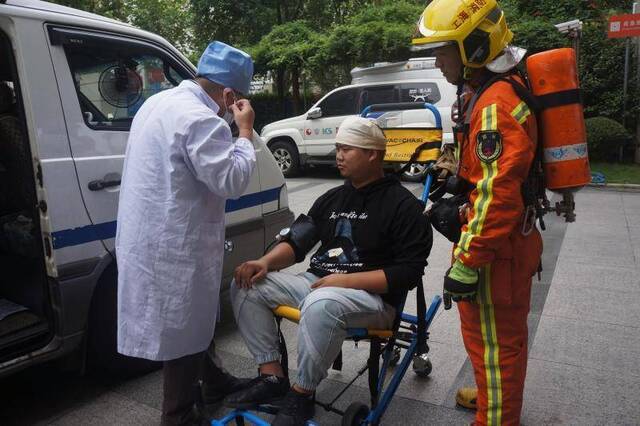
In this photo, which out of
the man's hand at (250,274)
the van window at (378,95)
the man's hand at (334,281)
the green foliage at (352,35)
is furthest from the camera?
the green foliage at (352,35)

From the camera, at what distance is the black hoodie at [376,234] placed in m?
2.52

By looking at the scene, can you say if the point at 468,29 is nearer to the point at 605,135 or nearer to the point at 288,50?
the point at 605,135

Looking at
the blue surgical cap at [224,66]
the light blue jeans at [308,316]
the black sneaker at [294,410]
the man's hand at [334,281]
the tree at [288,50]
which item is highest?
the tree at [288,50]

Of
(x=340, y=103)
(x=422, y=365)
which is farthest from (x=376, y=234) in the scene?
(x=340, y=103)

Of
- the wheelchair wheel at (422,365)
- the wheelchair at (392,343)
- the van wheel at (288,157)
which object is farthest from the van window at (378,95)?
the wheelchair wheel at (422,365)

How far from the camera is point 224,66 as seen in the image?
7.49ft

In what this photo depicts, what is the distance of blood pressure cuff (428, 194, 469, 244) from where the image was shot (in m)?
2.35

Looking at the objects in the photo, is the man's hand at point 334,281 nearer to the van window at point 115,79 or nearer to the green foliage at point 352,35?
the van window at point 115,79

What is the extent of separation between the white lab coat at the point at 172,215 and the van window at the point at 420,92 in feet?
26.9

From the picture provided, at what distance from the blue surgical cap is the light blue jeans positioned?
955mm

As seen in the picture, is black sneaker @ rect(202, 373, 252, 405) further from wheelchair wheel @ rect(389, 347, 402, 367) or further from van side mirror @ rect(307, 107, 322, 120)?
van side mirror @ rect(307, 107, 322, 120)

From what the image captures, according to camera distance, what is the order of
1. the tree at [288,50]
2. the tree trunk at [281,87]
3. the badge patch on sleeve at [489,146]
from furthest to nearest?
the tree trunk at [281,87], the tree at [288,50], the badge patch on sleeve at [489,146]

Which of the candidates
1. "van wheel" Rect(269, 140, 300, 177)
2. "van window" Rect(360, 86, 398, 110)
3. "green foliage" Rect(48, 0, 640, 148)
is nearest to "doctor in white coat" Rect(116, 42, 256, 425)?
"green foliage" Rect(48, 0, 640, 148)

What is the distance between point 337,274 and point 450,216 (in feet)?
1.98
